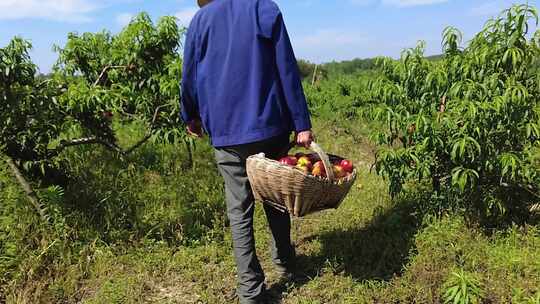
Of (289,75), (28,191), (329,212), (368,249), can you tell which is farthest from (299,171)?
(28,191)

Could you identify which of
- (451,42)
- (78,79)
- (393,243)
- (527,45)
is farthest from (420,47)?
(78,79)

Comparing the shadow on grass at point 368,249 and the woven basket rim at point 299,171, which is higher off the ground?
the woven basket rim at point 299,171

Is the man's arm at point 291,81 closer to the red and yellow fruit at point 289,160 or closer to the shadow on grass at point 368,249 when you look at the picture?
the red and yellow fruit at point 289,160

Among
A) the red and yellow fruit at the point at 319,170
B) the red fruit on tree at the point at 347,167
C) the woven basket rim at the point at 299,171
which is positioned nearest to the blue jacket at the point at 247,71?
the woven basket rim at the point at 299,171

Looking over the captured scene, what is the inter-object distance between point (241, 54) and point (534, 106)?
1.82 m

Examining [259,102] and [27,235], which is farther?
[27,235]

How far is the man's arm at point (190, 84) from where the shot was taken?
8.87 ft

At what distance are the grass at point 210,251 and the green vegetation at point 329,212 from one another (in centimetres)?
1

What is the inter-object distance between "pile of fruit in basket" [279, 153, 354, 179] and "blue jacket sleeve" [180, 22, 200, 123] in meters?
0.63

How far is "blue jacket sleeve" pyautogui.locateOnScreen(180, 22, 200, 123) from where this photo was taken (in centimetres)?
270

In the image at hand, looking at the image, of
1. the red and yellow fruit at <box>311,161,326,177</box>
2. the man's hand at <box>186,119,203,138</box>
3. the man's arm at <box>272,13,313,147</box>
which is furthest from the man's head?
the red and yellow fruit at <box>311,161,326,177</box>

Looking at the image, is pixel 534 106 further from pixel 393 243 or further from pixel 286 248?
pixel 286 248

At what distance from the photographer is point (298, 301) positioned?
9.54 ft

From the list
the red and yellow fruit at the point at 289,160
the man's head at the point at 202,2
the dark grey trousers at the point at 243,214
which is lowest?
the dark grey trousers at the point at 243,214
